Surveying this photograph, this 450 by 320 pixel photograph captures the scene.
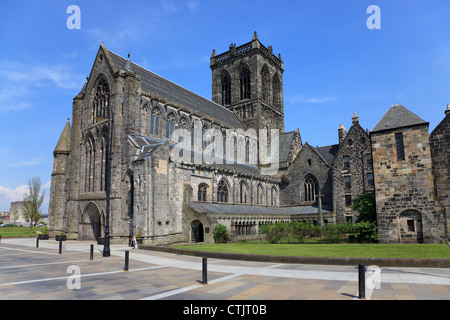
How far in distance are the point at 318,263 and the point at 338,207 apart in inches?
1134

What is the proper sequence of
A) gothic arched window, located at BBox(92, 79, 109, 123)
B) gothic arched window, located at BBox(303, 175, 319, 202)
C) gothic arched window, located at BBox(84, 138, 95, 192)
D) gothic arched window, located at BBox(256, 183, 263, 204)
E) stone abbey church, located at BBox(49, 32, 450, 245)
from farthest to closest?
gothic arched window, located at BBox(303, 175, 319, 202), gothic arched window, located at BBox(256, 183, 263, 204), gothic arched window, located at BBox(92, 79, 109, 123), gothic arched window, located at BBox(84, 138, 95, 192), stone abbey church, located at BBox(49, 32, 450, 245)

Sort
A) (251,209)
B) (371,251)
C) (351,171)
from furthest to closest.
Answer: (251,209)
(351,171)
(371,251)

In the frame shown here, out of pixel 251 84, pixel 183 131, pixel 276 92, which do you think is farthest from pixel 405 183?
pixel 276 92

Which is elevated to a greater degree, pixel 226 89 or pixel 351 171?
pixel 226 89

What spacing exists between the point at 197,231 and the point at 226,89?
3703 cm

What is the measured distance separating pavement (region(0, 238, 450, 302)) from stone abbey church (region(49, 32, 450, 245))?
40.3 ft

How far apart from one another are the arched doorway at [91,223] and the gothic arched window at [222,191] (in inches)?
537

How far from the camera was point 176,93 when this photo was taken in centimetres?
4403

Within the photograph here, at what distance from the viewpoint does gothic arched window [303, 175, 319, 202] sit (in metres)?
46.9

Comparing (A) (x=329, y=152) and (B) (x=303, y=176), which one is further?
(A) (x=329, y=152)

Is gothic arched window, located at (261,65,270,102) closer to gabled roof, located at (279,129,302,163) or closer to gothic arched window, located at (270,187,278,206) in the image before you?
gabled roof, located at (279,129,302,163)

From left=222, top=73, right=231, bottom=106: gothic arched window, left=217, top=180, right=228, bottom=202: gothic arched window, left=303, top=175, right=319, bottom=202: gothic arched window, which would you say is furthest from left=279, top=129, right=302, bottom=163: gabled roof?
left=217, top=180, right=228, bottom=202: gothic arched window

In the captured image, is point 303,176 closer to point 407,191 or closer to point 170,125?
point 170,125

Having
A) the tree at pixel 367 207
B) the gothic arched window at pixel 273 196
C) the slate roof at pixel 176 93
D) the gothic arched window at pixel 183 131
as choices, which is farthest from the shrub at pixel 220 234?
the gothic arched window at pixel 273 196
